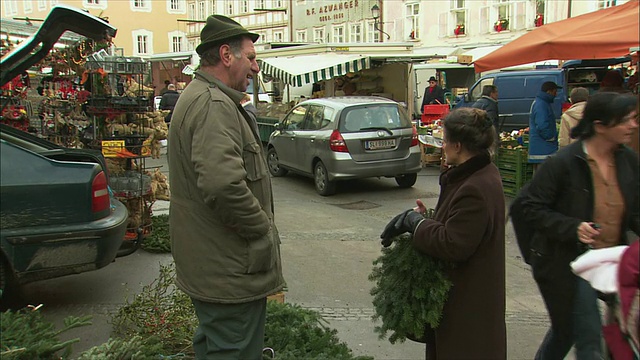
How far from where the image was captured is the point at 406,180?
10922 millimetres

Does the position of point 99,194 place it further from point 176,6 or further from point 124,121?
point 176,6

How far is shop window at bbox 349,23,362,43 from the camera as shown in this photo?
3341 cm

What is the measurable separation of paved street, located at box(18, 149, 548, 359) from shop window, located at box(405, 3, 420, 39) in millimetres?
22126

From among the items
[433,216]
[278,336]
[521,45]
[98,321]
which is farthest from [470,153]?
[521,45]

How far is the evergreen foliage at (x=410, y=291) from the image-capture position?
9.12ft

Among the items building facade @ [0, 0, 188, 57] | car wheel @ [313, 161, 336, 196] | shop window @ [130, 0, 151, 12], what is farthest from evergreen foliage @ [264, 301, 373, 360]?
shop window @ [130, 0, 151, 12]

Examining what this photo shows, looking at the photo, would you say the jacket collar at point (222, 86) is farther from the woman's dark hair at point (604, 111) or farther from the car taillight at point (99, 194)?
the car taillight at point (99, 194)

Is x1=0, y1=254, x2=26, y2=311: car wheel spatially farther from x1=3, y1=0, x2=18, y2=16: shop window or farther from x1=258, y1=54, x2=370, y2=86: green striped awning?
x1=3, y1=0, x2=18, y2=16: shop window

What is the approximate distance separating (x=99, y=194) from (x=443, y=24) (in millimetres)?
26078

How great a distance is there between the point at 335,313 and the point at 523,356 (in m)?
1.56

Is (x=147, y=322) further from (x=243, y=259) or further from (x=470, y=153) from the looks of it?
(x=470, y=153)

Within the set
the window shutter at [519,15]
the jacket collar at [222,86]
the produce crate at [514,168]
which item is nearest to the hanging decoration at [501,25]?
the window shutter at [519,15]

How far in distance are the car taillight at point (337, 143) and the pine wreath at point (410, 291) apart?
22.9 feet

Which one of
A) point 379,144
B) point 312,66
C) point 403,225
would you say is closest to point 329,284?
point 403,225
